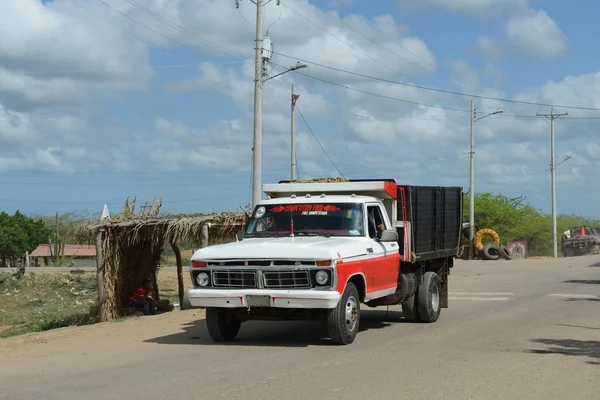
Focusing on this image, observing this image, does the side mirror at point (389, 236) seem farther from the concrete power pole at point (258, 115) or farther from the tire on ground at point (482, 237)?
the tire on ground at point (482, 237)

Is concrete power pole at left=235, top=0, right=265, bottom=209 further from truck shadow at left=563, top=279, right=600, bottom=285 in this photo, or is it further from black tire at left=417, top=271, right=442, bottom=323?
truck shadow at left=563, top=279, right=600, bottom=285

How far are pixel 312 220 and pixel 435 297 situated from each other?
3821 millimetres

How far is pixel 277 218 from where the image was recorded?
13.8 metres

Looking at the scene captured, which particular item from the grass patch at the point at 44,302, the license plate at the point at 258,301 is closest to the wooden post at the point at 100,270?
the grass patch at the point at 44,302

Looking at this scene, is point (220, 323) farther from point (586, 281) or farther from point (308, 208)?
point (586, 281)

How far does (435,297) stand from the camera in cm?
1612

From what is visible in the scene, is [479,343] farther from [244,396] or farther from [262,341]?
[244,396]

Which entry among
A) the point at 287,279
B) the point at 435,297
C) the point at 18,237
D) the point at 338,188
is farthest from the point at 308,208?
the point at 18,237

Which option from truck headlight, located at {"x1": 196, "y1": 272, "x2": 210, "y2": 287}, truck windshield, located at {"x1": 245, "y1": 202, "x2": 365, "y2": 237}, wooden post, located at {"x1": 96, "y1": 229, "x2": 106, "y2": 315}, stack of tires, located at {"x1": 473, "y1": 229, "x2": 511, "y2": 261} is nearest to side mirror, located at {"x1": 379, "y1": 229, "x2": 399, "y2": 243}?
truck windshield, located at {"x1": 245, "y1": 202, "x2": 365, "y2": 237}

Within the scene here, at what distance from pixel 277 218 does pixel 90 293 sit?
23.4 m

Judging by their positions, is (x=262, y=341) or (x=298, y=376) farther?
(x=262, y=341)

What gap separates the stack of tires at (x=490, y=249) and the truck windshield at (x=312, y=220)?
3893 centimetres

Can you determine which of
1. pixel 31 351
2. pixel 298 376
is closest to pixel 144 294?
pixel 31 351

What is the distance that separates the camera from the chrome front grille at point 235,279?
12.2 metres
